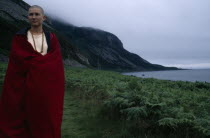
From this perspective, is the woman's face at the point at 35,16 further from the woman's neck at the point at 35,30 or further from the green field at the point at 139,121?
the green field at the point at 139,121

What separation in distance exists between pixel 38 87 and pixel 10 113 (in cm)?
71

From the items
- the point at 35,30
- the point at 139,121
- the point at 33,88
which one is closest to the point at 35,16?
the point at 35,30

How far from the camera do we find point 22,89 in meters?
3.61

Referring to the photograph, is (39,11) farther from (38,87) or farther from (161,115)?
(161,115)

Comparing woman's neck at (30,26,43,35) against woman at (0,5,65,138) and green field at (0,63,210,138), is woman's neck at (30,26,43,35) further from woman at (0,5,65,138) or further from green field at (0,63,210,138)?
green field at (0,63,210,138)

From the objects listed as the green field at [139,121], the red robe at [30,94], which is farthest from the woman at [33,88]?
the green field at [139,121]

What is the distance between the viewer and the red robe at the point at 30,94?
3.52m

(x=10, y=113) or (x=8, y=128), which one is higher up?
(x=10, y=113)

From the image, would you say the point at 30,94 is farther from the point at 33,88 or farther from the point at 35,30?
the point at 35,30

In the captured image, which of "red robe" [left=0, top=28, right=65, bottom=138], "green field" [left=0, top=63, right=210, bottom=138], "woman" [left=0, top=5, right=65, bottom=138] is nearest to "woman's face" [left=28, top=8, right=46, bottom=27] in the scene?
"woman" [left=0, top=5, right=65, bottom=138]

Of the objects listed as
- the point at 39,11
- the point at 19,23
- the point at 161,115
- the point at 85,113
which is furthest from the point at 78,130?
the point at 19,23

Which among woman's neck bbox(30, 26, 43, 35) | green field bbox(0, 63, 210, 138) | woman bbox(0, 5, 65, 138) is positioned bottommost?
green field bbox(0, 63, 210, 138)

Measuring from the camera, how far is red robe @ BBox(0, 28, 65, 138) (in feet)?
11.6

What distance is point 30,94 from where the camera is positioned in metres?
3.53
